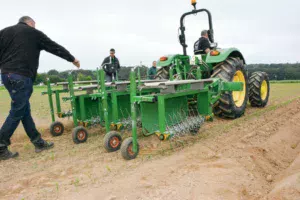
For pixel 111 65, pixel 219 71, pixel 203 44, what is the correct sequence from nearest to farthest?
1. pixel 219 71
2. pixel 203 44
3. pixel 111 65

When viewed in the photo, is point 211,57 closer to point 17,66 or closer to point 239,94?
point 239,94

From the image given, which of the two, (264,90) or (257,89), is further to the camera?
(264,90)

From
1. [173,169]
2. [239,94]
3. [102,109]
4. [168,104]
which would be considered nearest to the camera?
[173,169]

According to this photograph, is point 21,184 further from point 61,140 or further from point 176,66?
point 176,66

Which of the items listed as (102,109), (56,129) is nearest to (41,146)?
(56,129)

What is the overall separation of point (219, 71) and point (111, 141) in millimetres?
2495

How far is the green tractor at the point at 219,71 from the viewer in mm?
5035

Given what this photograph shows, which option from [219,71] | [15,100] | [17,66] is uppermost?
[17,66]

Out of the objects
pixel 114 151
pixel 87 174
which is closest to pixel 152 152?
pixel 114 151

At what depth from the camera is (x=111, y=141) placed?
371cm

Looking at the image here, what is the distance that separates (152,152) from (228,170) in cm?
114

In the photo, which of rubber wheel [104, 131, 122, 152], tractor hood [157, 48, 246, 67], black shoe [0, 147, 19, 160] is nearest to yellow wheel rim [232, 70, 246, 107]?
tractor hood [157, 48, 246, 67]

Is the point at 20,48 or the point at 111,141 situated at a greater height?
the point at 20,48

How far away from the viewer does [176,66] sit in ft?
18.0
